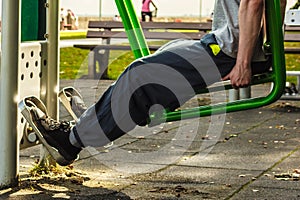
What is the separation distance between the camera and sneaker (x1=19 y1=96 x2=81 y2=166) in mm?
4320

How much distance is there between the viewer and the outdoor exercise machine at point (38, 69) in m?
3.91

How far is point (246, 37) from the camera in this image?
389 centimetres

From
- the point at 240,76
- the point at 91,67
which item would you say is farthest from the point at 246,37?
the point at 91,67

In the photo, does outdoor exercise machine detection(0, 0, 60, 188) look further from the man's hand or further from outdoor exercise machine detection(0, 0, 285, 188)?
the man's hand

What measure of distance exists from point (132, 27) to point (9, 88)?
718 mm

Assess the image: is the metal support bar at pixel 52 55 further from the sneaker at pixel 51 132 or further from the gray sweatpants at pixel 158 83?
the gray sweatpants at pixel 158 83

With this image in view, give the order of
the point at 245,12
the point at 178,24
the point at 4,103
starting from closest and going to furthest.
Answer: the point at 245,12 → the point at 4,103 → the point at 178,24

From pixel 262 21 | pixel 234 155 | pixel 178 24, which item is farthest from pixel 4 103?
pixel 178 24

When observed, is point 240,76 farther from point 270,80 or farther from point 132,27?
point 132,27

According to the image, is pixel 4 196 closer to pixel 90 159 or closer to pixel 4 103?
pixel 4 103

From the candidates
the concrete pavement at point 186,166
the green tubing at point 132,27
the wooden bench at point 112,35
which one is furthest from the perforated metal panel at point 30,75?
the wooden bench at point 112,35

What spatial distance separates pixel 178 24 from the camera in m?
12.3

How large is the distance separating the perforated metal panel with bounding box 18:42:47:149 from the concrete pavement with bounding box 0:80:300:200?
23 cm

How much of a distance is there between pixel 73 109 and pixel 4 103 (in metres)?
0.65
